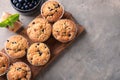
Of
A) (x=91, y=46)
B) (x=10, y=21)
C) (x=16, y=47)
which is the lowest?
(x=91, y=46)

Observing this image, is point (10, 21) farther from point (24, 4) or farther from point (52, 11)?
point (52, 11)

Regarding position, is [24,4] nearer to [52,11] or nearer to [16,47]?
[52,11]

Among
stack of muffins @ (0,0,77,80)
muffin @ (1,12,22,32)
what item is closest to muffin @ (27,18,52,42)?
stack of muffins @ (0,0,77,80)

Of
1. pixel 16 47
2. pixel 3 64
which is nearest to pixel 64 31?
pixel 16 47

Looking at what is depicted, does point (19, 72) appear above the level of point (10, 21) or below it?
below

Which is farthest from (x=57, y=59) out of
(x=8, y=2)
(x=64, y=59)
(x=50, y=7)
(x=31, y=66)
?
(x=8, y=2)

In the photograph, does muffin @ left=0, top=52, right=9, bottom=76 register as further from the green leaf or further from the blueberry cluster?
the blueberry cluster

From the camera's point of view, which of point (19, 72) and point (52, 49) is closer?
point (19, 72)

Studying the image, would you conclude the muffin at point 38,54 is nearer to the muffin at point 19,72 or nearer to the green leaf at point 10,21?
the muffin at point 19,72
